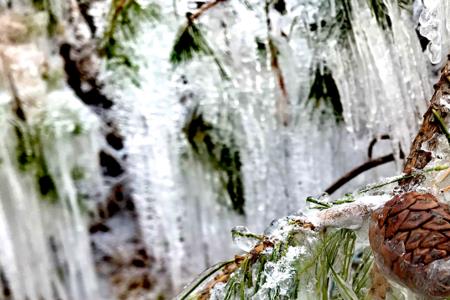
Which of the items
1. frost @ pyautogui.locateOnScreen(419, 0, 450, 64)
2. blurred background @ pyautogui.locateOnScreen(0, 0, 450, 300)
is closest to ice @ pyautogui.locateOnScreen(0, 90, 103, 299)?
blurred background @ pyautogui.locateOnScreen(0, 0, 450, 300)

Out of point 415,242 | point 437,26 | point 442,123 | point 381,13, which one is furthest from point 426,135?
point 381,13

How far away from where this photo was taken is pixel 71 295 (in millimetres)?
1693

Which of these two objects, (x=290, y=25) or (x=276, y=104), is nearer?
(x=290, y=25)

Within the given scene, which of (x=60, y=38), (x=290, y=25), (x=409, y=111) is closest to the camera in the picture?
(x=409, y=111)

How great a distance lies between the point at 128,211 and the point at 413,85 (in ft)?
3.60

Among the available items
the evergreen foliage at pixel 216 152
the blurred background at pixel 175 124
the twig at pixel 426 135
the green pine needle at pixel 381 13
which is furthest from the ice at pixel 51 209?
the twig at pixel 426 135

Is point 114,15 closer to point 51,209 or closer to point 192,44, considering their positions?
point 192,44

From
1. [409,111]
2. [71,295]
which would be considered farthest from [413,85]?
[71,295]

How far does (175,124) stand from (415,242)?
3.74 feet

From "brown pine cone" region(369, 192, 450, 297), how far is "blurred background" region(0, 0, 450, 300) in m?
A: 0.64

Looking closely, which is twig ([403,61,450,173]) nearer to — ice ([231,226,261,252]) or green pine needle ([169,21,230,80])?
ice ([231,226,261,252])

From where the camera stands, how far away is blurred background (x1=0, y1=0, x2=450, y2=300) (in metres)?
1.13

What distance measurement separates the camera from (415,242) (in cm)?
37

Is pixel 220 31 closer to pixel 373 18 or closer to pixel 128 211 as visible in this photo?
pixel 373 18
